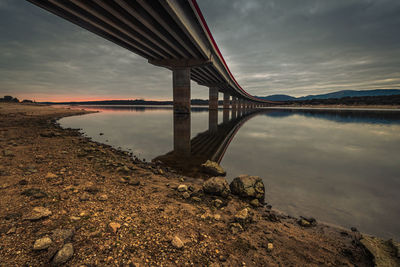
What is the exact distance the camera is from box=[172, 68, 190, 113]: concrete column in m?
23.5

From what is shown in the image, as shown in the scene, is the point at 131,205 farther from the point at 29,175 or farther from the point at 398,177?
the point at 398,177

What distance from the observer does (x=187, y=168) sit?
7.49 meters

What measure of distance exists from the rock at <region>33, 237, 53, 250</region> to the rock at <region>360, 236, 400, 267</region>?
4897 millimetres

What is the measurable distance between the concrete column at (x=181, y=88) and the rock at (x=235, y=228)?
70.7ft

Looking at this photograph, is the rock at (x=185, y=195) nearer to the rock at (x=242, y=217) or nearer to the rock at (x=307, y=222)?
the rock at (x=242, y=217)

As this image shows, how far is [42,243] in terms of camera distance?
2.18 meters

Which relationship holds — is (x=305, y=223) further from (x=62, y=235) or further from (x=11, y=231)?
(x=11, y=231)

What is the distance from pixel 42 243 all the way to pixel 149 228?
145 cm

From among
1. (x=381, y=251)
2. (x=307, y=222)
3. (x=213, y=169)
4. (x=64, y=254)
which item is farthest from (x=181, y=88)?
(x=381, y=251)

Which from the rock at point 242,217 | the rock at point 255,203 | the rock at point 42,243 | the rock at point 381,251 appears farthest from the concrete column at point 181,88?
the rock at point 381,251

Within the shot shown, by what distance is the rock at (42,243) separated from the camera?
2125mm

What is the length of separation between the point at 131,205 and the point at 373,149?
52.7 ft

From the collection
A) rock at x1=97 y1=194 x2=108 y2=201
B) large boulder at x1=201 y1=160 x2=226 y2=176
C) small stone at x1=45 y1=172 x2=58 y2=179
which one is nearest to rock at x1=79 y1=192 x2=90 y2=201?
rock at x1=97 y1=194 x2=108 y2=201

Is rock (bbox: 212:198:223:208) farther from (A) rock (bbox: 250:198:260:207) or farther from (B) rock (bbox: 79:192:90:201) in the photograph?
(B) rock (bbox: 79:192:90:201)
